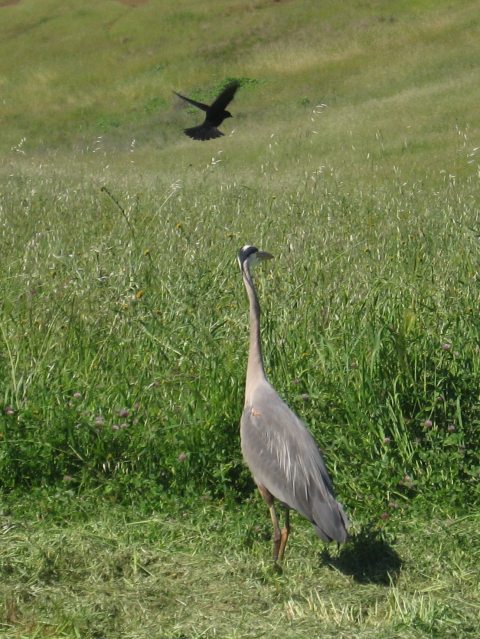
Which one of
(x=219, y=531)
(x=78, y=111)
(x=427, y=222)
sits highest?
(x=219, y=531)

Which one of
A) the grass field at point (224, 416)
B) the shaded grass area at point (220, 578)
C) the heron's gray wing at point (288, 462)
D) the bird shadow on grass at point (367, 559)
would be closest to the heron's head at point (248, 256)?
the heron's gray wing at point (288, 462)

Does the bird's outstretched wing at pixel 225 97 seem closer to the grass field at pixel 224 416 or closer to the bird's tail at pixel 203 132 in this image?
the bird's tail at pixel 203 132

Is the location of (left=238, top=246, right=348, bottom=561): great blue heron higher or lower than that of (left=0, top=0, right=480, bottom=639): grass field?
higher

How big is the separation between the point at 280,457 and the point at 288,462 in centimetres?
6

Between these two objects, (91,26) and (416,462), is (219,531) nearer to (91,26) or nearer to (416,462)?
(416,462)

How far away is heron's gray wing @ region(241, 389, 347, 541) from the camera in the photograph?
4207 mm

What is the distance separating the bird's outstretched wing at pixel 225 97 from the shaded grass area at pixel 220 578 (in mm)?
4918

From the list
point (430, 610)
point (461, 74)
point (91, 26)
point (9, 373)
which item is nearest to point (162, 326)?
point (9, 373)

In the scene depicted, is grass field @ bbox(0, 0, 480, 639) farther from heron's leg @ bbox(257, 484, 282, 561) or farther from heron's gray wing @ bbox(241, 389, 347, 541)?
heron's gray wing @ bbox(241, 389, 347, 541)

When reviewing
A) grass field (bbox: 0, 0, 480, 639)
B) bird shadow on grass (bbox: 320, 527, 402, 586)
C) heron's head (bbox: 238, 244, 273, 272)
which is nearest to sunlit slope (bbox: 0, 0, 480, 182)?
grass field (bbox: 0, 0, 480, 639)

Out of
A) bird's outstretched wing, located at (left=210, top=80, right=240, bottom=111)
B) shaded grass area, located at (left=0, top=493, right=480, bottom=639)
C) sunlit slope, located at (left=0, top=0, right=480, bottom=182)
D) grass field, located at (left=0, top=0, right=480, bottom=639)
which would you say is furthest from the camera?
sunlit slope, located at (left=0, top=0, right=480, bottom=182)

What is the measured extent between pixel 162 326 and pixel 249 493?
132 cm

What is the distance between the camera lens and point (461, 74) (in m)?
27.6

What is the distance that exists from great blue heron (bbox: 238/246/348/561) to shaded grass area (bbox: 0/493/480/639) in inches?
9.8
